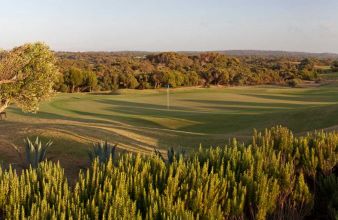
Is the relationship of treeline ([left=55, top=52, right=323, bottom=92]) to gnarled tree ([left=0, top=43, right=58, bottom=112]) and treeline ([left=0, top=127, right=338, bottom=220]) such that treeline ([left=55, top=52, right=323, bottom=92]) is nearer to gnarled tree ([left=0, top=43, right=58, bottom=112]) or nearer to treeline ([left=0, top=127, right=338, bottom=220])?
gnarled tree ([left=0, top=43, right=58, bottom=112])

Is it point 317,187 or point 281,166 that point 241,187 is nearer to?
point 281,166

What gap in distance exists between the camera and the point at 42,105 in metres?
42.5

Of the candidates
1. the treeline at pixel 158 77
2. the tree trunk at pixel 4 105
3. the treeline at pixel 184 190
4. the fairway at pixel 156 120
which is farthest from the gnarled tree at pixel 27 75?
the treeline at pixel 158 77

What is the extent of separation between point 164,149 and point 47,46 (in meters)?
7.08

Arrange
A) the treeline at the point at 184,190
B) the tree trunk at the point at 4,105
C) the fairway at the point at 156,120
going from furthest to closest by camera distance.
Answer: the fairway at the point at 156,120 < the tree trunk at the point at 4,105 < the treeline at the point at 184,190

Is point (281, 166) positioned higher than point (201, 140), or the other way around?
point (281, 166)

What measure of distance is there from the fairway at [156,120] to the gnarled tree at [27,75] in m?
1.83

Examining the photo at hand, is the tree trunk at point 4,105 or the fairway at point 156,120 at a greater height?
the tree trunk at point 4,105

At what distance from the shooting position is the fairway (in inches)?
797

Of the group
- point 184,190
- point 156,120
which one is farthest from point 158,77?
point 184,190

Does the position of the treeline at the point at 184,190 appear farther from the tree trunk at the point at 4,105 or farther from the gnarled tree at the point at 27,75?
the tree trunk at the point at 4,105

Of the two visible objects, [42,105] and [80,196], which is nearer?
[80,196]

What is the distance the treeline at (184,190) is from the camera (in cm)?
598

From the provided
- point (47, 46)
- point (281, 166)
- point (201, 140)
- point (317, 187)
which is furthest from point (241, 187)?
point (201, 140)
